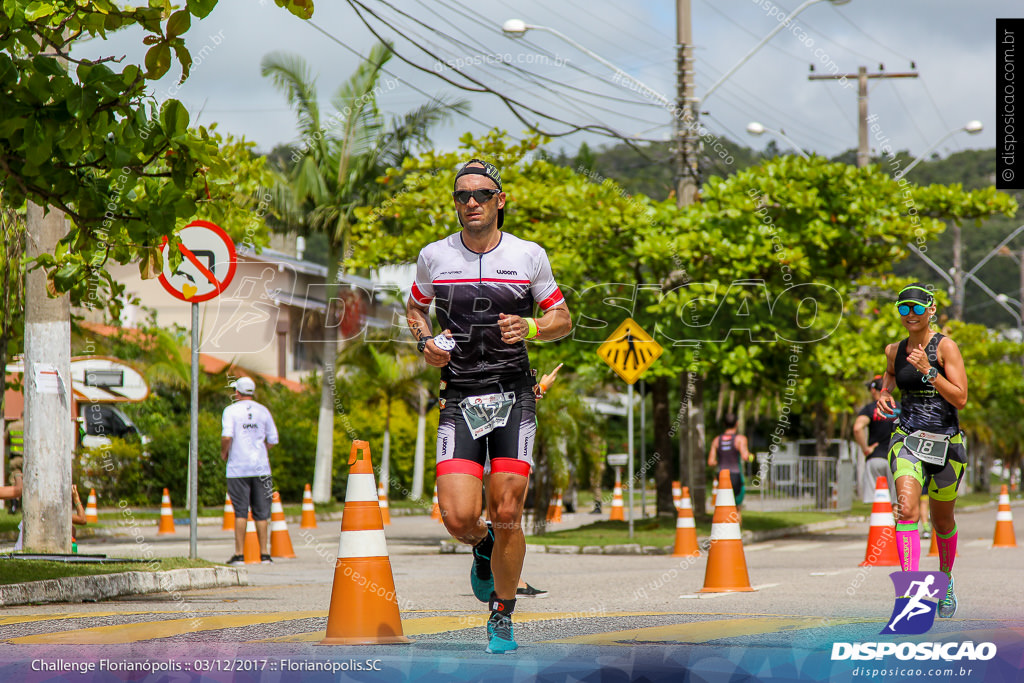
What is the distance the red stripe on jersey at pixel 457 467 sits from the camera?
542cm

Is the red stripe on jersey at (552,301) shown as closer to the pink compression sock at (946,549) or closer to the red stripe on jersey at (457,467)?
the red stripe on jersey at (457,467)

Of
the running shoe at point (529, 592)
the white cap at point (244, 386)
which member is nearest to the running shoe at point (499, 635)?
the running shoe at point (529, 592)

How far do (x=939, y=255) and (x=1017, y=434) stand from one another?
10045 millimetres

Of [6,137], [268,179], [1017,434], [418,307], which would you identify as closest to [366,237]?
[268,179]

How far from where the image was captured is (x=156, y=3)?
6.78 m

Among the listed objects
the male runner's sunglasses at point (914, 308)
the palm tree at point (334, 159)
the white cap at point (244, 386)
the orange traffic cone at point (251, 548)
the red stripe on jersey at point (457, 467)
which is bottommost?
the orange traffic cone at point (251, 548)

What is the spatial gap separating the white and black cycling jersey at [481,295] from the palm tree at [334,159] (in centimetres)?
2521

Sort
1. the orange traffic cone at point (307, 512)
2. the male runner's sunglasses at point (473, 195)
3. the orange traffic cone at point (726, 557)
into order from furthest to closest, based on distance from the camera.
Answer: the orange traffic cone at point (307, 512), the orange traffic cone at point (726, 557), the male runner's sunglasses at point (473, 195)

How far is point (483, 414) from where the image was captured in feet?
17.9

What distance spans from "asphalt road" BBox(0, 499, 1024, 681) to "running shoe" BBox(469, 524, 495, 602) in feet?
0.83

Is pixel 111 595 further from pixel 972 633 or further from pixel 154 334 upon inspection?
pixel 154 334

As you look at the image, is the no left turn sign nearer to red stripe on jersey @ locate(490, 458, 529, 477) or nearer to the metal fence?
red stripe on jersey @ locate(490, 458, 529, 477)

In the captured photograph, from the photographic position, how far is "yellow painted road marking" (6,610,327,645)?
5.93 metres

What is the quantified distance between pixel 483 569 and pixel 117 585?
485cm
